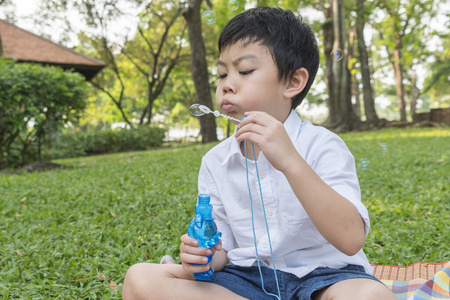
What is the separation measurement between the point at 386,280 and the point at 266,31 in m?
1.40

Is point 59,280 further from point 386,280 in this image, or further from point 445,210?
point 445,210

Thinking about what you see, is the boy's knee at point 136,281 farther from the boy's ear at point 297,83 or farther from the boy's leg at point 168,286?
the boy's ear at point 297,83

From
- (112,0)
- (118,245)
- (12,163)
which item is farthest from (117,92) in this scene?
(118,245)

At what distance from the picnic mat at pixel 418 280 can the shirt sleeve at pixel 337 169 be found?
649 mm

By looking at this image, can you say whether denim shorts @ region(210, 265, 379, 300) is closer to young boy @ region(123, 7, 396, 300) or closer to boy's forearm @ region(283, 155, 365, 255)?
young boy @ region(123, 7, 396, 300)

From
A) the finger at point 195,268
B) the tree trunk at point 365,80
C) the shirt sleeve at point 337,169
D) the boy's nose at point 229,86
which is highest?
the tree trunk at point 365,80

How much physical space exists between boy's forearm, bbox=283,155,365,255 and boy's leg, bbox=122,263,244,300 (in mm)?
421

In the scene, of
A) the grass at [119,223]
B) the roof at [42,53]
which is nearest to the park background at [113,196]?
the grass at [119,223]

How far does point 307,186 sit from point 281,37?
595 millimetres

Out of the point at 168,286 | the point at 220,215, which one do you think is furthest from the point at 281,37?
the point at 168,286

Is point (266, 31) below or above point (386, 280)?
above

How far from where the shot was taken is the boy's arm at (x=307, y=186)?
115 cm

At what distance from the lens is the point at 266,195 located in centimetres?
143

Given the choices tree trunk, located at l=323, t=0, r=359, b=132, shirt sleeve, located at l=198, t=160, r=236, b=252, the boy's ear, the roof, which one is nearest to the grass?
shirt sleeve, located at l=198, t=160, r=236, b=252
